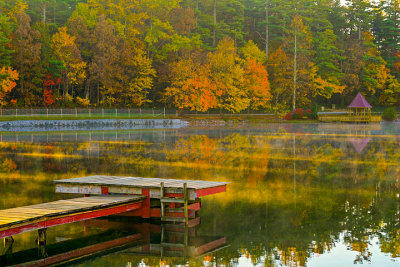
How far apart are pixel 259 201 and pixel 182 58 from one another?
2724 inches

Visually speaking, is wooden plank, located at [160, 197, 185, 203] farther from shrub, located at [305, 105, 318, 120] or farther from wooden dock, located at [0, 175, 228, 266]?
shrub, located at [305, 105, 318, 120]

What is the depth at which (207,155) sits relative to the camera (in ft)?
93.3

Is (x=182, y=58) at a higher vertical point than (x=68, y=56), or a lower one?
higher

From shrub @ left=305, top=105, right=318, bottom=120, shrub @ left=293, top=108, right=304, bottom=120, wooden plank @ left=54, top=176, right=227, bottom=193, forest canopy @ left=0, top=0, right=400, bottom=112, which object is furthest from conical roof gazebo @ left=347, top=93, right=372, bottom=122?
wooden plank @ left=54, top=176, right=227, bottom=193

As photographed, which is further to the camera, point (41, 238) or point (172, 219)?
point (172, 219)

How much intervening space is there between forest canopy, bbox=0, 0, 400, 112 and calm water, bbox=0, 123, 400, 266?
45.1 meters

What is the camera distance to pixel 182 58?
83375 mm

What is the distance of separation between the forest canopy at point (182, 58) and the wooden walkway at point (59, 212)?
192ft

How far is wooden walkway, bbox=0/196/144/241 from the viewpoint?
1045 cm

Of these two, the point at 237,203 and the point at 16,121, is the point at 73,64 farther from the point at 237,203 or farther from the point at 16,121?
the point at 237,203

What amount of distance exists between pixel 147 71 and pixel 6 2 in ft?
93.4

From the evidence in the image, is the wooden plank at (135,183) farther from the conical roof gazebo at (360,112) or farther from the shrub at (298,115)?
the shrub at (298,115)

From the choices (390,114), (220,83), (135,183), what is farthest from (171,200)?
(390,114)

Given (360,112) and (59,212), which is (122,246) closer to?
(59,212)
